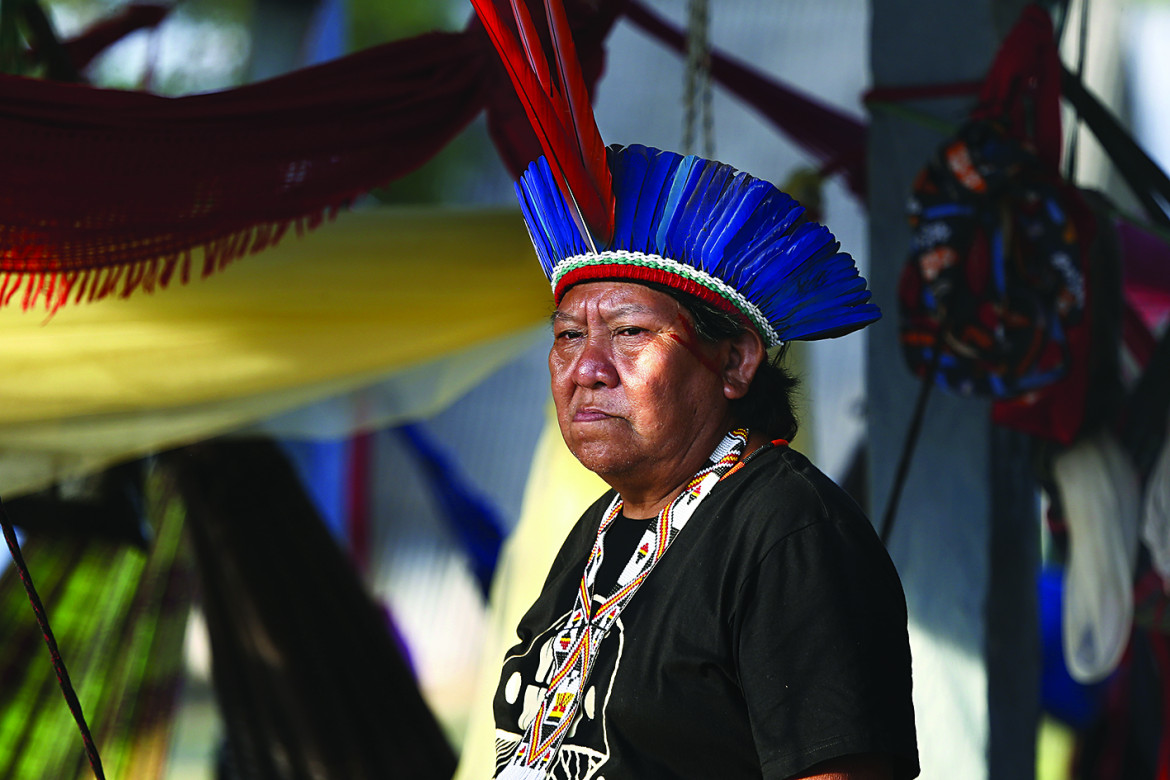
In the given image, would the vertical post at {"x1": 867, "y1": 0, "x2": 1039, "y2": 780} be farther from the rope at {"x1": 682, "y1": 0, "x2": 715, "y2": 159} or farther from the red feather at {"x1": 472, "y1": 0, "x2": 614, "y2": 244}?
the red feather at {"x1": 472, "y1": 0, "x2": 614, "y2": 244}

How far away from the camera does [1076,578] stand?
2.47 meters

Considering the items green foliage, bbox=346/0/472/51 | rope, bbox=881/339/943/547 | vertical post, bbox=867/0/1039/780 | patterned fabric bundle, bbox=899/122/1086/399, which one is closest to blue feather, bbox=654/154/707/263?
rope, bbox=881/339/943/547

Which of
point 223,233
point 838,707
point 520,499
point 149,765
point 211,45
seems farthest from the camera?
point 211,45

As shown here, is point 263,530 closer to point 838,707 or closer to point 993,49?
point 993,49

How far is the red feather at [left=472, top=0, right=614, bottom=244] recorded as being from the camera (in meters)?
→ 1.15

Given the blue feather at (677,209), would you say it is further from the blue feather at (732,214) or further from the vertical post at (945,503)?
the vertical post at (945,503)

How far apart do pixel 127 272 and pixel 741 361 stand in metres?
1.02

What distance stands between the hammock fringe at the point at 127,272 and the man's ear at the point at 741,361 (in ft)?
3.08

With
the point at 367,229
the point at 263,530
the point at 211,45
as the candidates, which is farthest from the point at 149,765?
the point at 211,45

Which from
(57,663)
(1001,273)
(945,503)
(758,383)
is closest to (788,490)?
(758,383)

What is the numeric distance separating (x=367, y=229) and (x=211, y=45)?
407 centimetres

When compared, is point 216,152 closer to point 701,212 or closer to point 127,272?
point 127,272

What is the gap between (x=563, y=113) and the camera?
117cm

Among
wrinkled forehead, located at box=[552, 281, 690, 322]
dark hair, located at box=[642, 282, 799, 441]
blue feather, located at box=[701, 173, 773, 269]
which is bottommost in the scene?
dark hair, located at box=[642, 282, 799, 441]
